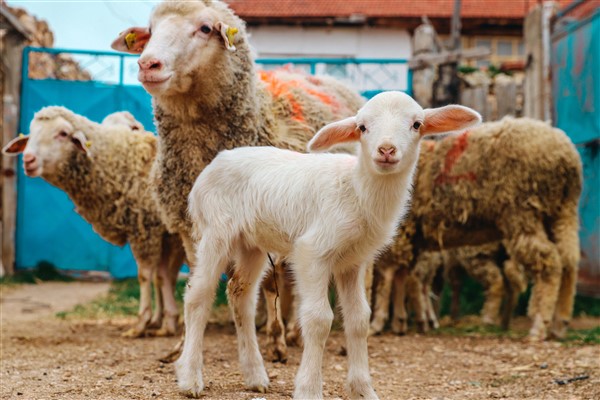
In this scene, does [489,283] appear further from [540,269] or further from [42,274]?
[42,274]

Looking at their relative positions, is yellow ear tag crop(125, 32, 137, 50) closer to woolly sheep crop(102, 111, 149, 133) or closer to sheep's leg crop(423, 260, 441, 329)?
woolly sheep crop(102, 111, 149, 133)

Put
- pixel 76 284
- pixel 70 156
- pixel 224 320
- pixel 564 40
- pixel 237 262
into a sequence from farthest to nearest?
1. pixel 76 284
2. pixel 564 40
3. pixel 224 320
4. pixel 70 156
5. pixel 237 262

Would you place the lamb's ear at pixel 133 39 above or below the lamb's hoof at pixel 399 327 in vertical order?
above

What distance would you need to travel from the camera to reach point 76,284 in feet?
34.5

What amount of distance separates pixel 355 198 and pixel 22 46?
29.1ft

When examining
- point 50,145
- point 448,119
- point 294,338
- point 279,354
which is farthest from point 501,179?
point 50,145

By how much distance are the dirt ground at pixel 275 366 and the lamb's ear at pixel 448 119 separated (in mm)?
1463

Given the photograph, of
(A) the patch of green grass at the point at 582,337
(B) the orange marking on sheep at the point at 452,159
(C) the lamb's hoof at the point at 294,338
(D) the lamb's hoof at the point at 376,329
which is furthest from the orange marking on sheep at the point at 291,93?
(A) the patch of green grass at the point at 582,337

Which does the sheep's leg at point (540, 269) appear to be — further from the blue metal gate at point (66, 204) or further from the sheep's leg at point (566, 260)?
the blue metal gate at point (66, 204)

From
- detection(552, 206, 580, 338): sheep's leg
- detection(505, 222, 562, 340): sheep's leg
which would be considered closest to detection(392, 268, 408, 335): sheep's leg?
detection(505, 222, 562, 340): sheep's leg

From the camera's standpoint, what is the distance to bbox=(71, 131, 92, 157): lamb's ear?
6.54m

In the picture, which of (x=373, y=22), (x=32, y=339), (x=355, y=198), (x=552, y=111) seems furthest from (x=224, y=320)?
(x=373, y=22)

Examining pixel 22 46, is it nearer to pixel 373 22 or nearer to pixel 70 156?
pixel 70 156

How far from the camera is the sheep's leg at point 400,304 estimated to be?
7053mm
